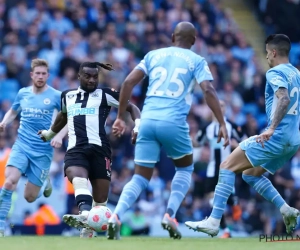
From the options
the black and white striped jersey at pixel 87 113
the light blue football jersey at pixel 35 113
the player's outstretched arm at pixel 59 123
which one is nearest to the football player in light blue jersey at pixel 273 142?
the black and white striped jersey at pixel 87 113

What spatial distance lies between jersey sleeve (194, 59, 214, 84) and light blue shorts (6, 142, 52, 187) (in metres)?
4.07

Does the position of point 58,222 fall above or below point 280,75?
below

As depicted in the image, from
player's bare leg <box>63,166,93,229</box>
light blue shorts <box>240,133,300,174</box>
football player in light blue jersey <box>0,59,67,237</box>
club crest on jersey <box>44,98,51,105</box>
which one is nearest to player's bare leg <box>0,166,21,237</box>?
football player in light blue jersey <box>0,59,67,237</box>

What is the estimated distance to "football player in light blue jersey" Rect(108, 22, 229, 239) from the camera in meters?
10.9

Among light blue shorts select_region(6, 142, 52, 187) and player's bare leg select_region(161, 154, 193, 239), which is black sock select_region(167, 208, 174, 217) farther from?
light blue shorts select_region(6, 142, 52, 187)

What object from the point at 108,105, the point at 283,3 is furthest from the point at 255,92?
the point at 108,105

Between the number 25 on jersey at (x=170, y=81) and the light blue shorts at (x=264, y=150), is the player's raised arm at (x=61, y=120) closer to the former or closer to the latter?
the number 25 on jersey at (x=170, y=81)

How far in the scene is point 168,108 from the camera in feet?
35.9

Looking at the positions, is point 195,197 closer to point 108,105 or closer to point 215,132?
point 215,132

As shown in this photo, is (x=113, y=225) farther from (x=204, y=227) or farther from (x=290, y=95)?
(x=290, y=95)

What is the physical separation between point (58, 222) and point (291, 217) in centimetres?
728

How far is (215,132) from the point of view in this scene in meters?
16.0

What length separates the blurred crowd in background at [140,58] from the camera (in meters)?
19.8

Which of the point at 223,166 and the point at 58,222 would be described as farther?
the point at 58,222
